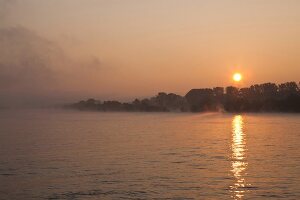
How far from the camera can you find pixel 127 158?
51.3m

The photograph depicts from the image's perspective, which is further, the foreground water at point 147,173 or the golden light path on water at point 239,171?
the golden light path on water at point 239,171

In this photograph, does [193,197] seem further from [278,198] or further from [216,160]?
[216,160]

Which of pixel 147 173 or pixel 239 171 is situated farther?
pixel 239 171

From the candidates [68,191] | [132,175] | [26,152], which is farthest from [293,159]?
[26,152]

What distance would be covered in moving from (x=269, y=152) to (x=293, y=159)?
8.33 m

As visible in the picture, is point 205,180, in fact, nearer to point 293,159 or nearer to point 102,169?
point 102,169

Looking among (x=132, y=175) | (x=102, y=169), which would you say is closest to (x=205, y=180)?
(x=132, y=175)

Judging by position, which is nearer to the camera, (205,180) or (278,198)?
(278,198)

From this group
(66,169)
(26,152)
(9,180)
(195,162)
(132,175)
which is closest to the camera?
(9,180)

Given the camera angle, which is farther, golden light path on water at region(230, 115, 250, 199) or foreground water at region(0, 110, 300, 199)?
golden light path on water at region(230, 115, 250, 199)

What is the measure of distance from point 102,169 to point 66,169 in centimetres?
333

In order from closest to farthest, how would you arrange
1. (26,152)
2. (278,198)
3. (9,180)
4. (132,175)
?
(278,198)
(9,180)
(132,175)
(26,152)

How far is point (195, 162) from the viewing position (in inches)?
1905

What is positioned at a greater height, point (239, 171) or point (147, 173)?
point (147, 173)
